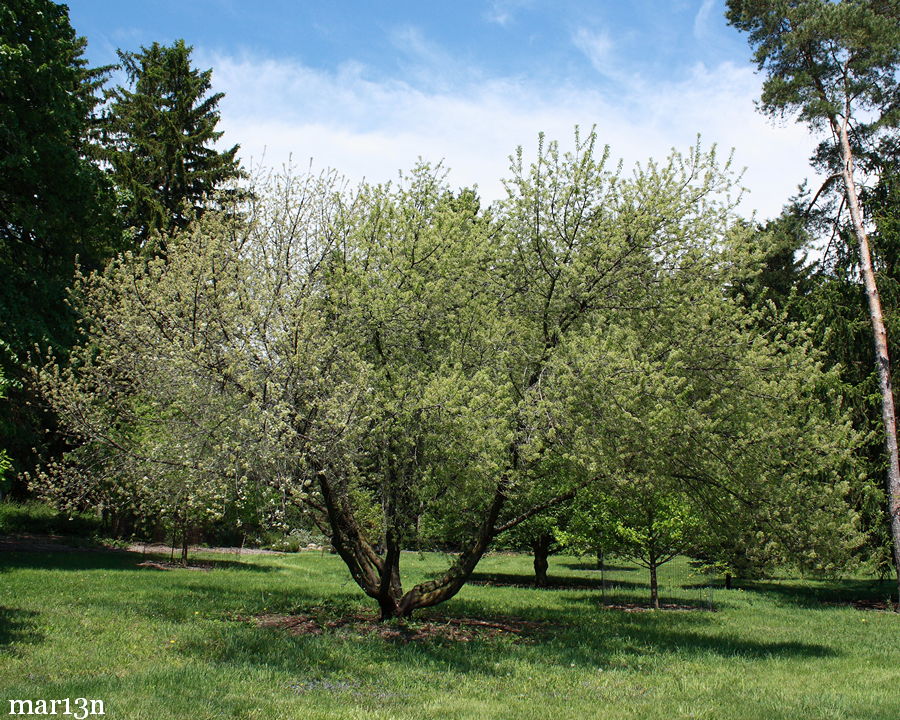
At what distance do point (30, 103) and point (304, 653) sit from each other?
12682mm

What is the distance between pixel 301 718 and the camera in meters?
5.51

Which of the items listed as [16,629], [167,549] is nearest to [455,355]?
[16,629]

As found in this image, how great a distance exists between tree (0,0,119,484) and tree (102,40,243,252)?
8.90 meters

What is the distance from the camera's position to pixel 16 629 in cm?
850

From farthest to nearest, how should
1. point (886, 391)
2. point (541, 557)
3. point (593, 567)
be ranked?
1. point (593, 567)
2. point (541, 557)
3. point (886, 391)

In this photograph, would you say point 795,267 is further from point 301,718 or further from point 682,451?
point 301,718

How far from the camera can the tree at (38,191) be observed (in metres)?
13.4

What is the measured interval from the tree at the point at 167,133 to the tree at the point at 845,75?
1845 centimetres

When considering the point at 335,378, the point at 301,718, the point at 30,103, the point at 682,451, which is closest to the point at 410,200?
the point at 335,378

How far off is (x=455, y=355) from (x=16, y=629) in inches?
260

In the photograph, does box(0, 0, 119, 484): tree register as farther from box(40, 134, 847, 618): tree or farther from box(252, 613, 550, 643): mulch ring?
box(252, 613, 550, 643): mulch ring

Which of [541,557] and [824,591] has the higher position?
[541,557]

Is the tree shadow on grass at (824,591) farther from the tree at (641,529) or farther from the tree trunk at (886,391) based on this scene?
the tree at (641,529)

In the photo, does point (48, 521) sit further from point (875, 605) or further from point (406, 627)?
point (875, 605)
